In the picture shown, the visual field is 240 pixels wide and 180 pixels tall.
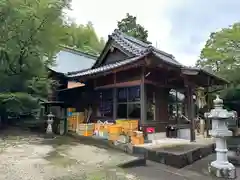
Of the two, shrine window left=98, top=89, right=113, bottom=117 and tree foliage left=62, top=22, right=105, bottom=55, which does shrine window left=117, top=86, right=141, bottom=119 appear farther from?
tree foliage left=62, top=22, right=105, bottom=55

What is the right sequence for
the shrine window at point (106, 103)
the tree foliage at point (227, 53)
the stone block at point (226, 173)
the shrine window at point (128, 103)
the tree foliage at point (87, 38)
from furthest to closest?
the tree foliage at point (87, 38), the tree foliage at point (227, 53), the shrine window at point (106, 103), the shrine window at point (128, 103), the stone block at point (226, 173)

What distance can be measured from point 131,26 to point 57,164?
26.6 m

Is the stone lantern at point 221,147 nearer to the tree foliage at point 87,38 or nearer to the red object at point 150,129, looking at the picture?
the red object at point 150,129

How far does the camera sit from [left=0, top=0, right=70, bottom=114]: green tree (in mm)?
8586

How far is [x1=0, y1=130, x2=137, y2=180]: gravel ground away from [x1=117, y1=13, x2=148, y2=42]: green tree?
21.5 metres

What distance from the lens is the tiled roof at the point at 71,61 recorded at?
42.2 ft

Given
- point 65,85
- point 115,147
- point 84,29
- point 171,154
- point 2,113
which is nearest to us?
point 171,154

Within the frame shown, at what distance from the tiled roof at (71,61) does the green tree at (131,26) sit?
11.2 metres

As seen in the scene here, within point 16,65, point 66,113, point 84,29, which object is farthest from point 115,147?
point 84,29

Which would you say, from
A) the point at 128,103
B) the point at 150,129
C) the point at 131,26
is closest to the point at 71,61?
the point at 128,103

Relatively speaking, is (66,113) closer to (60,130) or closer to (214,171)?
(60,130)

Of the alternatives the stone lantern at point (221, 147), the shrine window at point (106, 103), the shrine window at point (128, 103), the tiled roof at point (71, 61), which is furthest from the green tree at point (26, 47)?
the stone lantern at point (221, 147)

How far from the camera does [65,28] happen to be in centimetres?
1046

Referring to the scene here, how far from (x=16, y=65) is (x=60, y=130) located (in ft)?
11.4
